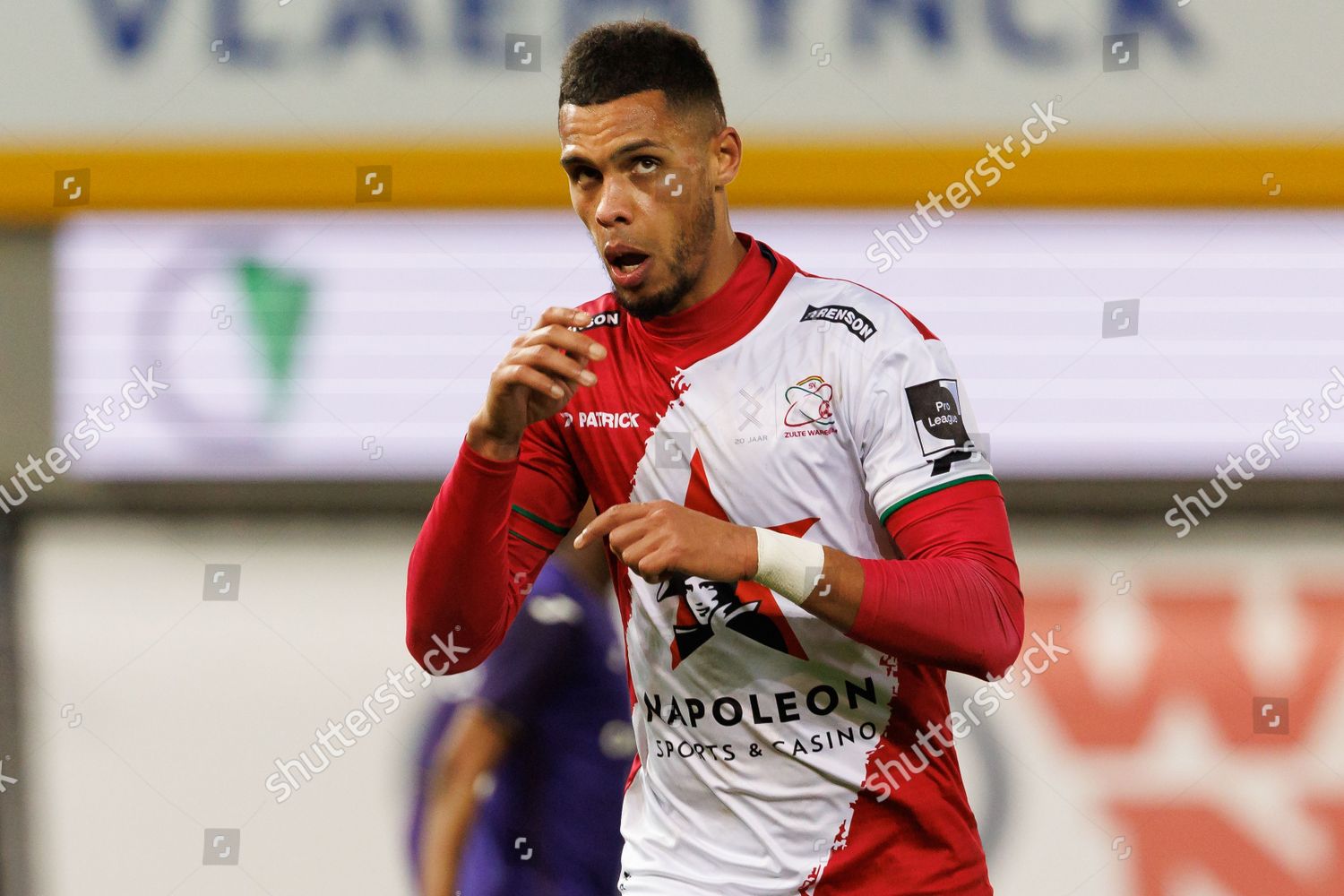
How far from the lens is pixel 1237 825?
2.74 metres

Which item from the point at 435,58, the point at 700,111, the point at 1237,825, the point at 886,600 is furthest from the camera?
the point at 435,58

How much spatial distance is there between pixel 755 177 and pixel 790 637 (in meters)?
1.54

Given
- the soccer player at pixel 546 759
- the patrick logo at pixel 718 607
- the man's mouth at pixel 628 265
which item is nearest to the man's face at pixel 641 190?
the man's mouth at pixel 628 265

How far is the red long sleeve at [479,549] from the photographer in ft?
4.74

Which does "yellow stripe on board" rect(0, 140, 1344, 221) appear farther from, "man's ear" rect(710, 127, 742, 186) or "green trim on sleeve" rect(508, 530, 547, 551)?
"green trim on sleeve" rect(508, 530, 547, 551)

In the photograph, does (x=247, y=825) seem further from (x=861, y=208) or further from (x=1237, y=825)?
(x=1237, y=825)

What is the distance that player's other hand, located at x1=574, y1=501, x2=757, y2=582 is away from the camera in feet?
3.97

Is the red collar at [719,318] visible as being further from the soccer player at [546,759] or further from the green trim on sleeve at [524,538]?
the soccer player at [546,759]

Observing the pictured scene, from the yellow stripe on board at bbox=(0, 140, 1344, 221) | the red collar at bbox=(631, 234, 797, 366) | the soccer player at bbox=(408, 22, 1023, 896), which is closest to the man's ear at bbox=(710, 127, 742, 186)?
the soccer player at bbox=(408, 22, 1023, 896)

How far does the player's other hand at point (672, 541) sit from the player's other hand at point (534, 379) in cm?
17

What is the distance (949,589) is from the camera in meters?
1.32

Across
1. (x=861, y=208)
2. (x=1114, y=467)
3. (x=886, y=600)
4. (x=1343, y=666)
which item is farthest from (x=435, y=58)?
(x=1343, y=666)

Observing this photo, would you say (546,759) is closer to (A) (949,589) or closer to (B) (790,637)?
(B) (790,637)

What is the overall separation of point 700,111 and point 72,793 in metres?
2.28
